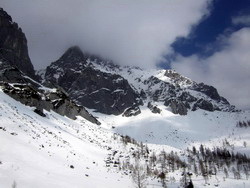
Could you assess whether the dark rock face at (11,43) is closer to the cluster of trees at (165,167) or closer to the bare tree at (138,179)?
the cluster of trees at (165,167)

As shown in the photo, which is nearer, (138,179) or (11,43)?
(138,179)

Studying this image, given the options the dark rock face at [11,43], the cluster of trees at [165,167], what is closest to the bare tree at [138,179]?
the cluster of trees at [165,167]

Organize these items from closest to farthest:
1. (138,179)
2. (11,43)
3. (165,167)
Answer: (138,179)
(165,167)
(11,43)

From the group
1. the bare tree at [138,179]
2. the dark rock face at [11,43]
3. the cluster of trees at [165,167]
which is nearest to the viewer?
the bare tree at [138,179]

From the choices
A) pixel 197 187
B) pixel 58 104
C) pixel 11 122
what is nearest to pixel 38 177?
pixel 11 122

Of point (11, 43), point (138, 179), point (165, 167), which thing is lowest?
point (138, 179)

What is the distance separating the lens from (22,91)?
87.4 metres

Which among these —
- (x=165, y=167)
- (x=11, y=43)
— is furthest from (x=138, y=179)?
(x=11, y=43)

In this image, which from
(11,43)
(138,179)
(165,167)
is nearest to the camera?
(138,179)

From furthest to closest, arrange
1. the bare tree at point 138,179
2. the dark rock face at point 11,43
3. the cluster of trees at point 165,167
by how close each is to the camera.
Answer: the dark rock face at point 11,43, the cluster of trees at point 165,167, the bare tree at point 138,179

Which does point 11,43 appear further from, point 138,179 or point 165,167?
point 138,179

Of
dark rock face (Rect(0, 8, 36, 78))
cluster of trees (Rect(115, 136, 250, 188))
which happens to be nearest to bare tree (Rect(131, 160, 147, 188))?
cluster of trees (Rect(115, 136, 250, 188))

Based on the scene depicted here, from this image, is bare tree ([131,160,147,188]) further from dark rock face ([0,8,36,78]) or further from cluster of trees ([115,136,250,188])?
dark rock face ([0,8,36,78])

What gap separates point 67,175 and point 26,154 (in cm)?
533
